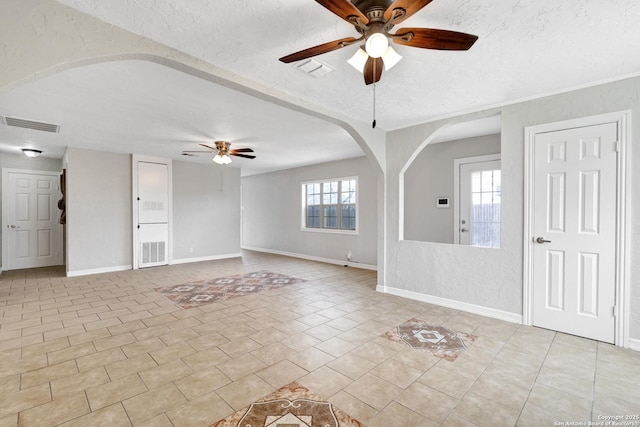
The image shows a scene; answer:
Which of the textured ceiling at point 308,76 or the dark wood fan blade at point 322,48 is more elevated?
the textured ceiling at point 308,76

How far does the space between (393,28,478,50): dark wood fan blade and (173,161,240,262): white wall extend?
6.82m

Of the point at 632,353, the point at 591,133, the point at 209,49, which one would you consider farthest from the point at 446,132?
the point at 209,49

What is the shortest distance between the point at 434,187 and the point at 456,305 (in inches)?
98.4

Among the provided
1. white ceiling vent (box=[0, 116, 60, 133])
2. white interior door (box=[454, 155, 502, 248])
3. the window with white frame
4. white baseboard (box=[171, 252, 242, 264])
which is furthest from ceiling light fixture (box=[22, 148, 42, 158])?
white interior door (box=[454, 155, 502, 248])

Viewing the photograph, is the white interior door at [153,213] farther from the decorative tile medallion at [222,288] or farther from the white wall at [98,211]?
the decorative tile medallion at [222,288]

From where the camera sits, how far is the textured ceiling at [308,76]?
1850 millimetres

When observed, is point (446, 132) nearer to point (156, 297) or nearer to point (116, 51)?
point (116, 51)

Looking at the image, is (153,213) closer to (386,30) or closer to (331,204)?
(331,204)

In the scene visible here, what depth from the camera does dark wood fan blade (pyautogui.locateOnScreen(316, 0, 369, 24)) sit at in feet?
4.67

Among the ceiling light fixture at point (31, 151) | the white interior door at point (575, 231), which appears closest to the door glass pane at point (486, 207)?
the white interior door at point (575, 231)

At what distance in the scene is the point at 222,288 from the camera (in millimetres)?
4875

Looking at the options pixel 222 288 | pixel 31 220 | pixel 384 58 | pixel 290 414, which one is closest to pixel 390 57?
pixel 384 58

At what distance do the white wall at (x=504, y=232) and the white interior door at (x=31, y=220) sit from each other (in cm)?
770

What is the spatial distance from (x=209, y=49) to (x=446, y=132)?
3.83m
